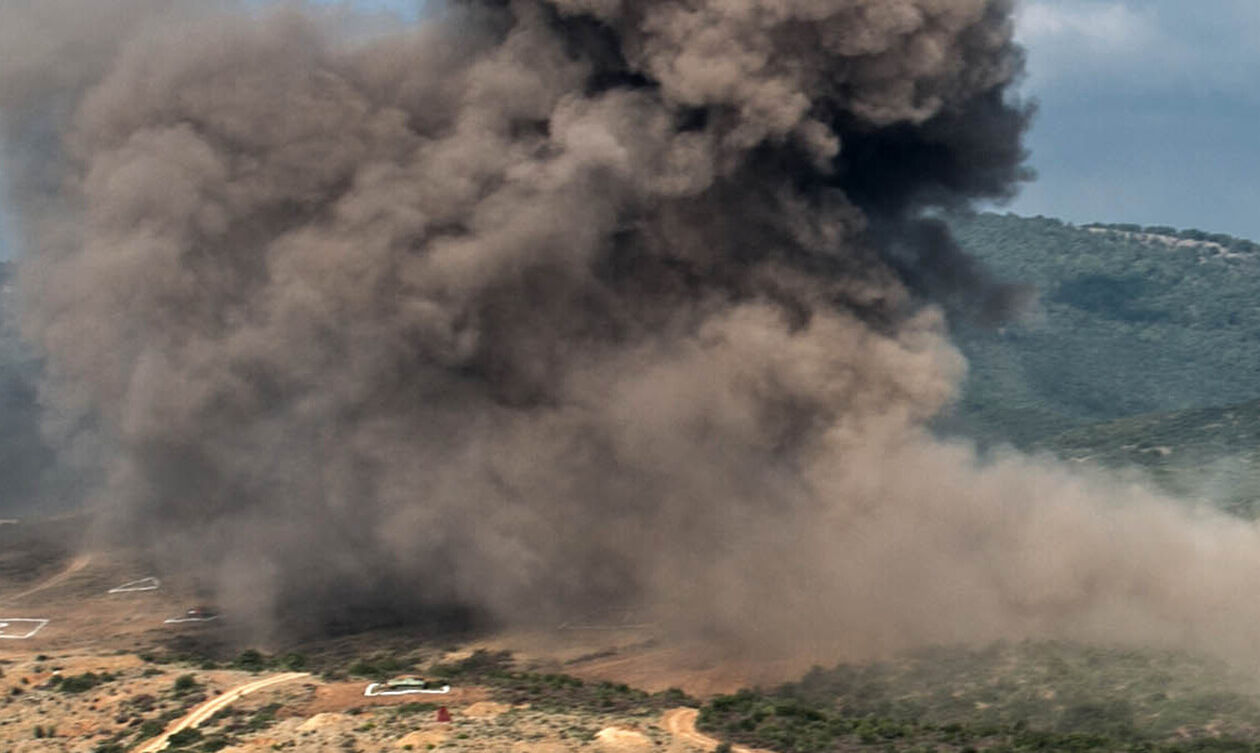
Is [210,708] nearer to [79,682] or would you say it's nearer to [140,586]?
[79,682]

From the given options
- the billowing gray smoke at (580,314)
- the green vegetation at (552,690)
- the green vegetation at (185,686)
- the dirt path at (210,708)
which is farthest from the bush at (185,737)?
the billowing gray smoke at (580,314)

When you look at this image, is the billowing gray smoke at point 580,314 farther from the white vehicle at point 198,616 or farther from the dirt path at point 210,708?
the dirt path at point 210,708

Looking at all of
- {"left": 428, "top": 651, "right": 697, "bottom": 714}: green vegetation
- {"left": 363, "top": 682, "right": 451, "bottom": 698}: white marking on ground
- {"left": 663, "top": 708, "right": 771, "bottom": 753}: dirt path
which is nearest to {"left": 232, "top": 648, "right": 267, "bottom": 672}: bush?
{"left": 428, "top": 651, "right": 697, "bottom": 714}: green vegetation

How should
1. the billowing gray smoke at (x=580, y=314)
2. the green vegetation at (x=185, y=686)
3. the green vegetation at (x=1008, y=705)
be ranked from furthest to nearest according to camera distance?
1. the billowing gray smoke at (x=580, y=314)
2. the green vegetation at (x=185, y=686)
3. the green vegetation at (x=1008, y=705)

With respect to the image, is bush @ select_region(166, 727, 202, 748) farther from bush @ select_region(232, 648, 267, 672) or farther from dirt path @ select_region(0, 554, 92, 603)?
dirt path @ select_region(0, 554, 92, 603)

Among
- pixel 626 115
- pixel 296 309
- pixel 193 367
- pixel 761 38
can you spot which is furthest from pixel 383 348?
pixel 761 38

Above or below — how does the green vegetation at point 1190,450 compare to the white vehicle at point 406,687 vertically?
above
